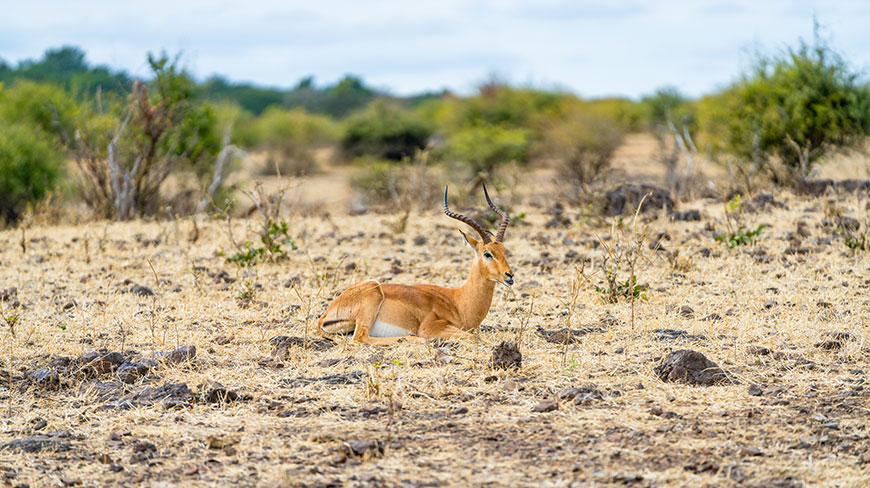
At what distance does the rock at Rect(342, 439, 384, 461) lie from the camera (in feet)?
14.0

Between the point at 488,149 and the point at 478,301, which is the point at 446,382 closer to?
the point at 478,301

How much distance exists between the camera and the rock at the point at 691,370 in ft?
17.5

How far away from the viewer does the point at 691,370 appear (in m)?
5.37

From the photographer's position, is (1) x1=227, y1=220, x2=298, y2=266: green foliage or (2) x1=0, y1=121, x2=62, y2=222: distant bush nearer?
(1) x1=227, y1=220, x2=298, y2=266: green foliage

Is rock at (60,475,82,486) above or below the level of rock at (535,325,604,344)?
below

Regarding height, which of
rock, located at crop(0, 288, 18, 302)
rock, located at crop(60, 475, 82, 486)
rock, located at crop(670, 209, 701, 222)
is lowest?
rock, located at crop(60, 475, 82, 486)

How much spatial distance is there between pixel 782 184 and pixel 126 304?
35.8ft

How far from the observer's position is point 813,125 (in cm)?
1570

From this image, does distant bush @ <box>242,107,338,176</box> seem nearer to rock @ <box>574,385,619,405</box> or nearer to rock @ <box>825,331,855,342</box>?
rock @ <box>825,331,855,342</box>

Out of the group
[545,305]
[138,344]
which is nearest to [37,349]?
[138,344]

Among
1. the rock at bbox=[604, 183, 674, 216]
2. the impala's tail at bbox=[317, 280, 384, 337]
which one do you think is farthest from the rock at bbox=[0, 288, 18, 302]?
the rock at bbox=[604, 183, 674, 216]

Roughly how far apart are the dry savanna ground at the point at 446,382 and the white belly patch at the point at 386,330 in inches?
10.6

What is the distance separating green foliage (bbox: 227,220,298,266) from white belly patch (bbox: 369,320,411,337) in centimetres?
281

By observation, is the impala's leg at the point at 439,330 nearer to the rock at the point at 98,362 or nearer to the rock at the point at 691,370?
the rock at the point at 691,370
